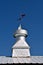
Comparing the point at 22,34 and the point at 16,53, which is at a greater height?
the point at 22,34

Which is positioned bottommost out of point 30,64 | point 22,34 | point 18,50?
point 30,64

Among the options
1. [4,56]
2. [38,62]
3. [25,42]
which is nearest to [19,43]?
[25,42]

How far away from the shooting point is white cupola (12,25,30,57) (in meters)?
23.0

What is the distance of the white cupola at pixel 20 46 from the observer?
75.4ft

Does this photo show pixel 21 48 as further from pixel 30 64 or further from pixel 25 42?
pixel 30 64

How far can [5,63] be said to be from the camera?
61.0 ft

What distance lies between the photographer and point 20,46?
928 inches

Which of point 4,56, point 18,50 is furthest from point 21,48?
point 4,56

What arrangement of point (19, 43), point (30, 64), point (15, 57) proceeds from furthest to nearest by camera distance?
A: point (19, 43) → point (15, 57) → point (30, 64)

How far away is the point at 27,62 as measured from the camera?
18.6m

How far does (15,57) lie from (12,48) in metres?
1.34

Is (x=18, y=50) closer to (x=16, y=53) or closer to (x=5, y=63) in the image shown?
(x=16, y=53)

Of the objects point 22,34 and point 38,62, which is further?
point 22,34

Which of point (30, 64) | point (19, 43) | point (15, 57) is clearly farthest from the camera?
point (19, 43)
